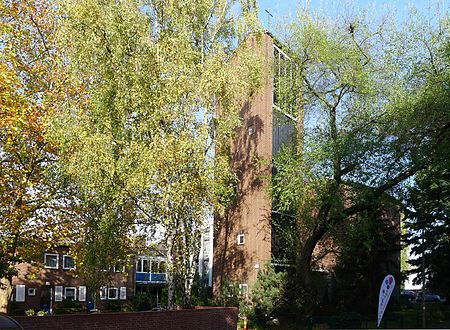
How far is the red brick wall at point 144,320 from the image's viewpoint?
15.4m

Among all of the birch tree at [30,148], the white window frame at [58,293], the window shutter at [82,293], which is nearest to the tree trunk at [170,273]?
the birch tree at [30,148]

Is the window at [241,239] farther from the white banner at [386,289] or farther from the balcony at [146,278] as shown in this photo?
the balcony at [146,278]

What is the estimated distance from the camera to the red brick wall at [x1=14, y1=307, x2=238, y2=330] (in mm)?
15363

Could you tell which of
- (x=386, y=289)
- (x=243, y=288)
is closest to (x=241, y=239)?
(x=243, y=288)

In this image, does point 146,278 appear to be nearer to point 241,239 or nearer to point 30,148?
point 241,239

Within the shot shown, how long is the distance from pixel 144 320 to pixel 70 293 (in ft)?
114

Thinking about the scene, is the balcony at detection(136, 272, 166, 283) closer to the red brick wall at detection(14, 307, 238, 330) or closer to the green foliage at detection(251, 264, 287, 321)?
the green foliage at detection(251, 264, 287, 321)

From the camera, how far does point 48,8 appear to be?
25.4m

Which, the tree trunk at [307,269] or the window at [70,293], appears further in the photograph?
the window at [70,293]

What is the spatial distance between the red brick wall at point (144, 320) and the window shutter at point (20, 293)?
29.2 m

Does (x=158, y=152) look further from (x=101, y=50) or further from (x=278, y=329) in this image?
(x=278, y=329)

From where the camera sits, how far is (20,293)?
152ft

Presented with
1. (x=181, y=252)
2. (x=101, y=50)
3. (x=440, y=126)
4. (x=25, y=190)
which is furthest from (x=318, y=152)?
(x=25, y=190)

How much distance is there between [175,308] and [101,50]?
1103 centimetres
